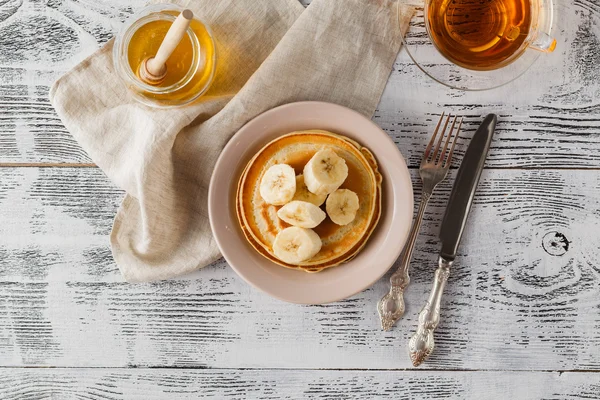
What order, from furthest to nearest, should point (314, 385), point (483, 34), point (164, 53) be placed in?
point (314, 385) → point (483, 34) → point (164, 53)

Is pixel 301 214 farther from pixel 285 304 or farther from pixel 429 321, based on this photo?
pixel 429 321

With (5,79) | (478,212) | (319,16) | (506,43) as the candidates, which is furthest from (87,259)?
(506,43)

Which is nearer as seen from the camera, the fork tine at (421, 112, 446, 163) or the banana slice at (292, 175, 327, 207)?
the banana slice at (292, 175, 327, 207)

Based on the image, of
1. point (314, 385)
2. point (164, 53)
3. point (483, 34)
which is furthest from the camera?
point (314, 385)

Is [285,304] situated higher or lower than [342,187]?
lower

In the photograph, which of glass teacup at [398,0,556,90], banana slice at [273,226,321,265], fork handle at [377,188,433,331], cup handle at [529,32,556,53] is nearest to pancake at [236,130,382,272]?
banana slice at [273,226,321,265]

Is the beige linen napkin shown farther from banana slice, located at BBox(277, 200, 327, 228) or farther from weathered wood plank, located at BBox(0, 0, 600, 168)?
banana slice, located at BBox(277, 200, 327, 228)

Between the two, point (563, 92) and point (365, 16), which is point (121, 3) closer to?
point (365, 16)

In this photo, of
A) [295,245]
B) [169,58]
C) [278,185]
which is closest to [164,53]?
[169,58]
